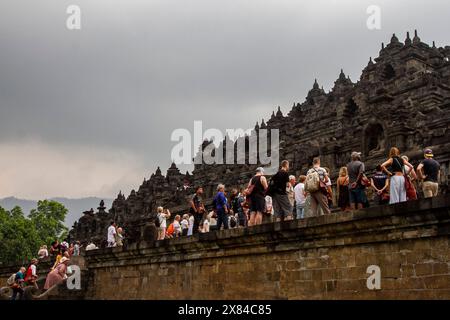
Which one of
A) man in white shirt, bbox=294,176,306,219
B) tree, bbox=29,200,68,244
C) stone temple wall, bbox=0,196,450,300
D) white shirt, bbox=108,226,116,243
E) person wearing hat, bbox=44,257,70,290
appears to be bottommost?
person wearing hat, bbox=44,257,70,290

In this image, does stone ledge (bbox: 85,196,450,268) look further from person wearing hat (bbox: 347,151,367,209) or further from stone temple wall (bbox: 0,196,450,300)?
person wearing hat (bbox: 347,151,367,209)

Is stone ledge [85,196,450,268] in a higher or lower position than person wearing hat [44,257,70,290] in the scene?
higher

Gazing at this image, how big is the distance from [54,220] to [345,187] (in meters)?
53.6

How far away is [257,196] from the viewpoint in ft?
41.1

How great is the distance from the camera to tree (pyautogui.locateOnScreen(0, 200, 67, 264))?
53844 mm

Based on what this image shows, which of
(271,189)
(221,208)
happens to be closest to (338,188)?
(271,189)

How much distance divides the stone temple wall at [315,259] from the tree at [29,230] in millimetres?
42565

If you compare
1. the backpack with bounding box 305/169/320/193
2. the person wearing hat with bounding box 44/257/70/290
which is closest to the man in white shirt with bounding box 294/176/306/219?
the backpack with bounding box 305/169/320/193

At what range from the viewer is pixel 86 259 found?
733 inches

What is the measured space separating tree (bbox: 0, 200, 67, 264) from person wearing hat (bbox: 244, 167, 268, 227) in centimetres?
4547

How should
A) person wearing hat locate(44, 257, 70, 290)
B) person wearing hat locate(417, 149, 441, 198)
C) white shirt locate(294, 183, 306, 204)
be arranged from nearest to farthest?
person wearing hat locate(417, 149, 441, 198) → white shirt locate(294, 183, 306, 204) → person wearing hat locate(44, 257, 70, 290)

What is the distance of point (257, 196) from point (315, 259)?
2.68 m

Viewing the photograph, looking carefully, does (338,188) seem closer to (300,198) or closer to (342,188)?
(342,188)
